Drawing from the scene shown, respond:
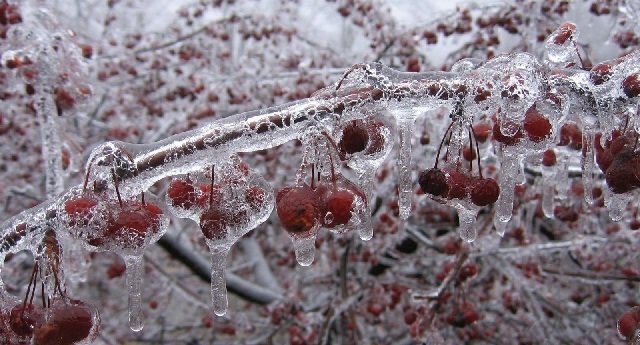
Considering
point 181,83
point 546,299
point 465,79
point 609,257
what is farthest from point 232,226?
point 181,83

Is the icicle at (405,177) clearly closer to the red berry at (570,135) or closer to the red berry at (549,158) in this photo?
the red berry at (570,135)

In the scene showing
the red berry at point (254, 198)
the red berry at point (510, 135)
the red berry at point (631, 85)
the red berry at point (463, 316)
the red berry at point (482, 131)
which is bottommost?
the red berry at point (463, 316)

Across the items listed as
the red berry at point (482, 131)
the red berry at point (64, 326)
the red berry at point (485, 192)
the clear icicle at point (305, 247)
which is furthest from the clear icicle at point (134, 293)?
the red berry at point (482, 131)

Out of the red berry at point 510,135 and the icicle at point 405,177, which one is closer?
the red berry at point 510,135

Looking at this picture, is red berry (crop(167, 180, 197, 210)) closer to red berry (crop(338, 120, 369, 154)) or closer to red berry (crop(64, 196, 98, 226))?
red berry (crop(64, 196, 98, 226))

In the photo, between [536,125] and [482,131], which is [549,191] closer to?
[482,131]

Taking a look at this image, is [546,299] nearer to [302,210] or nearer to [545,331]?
[545,331]

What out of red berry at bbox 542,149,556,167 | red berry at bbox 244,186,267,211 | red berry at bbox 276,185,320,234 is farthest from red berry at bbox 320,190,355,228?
red berry at bbox 542,149,556,167
